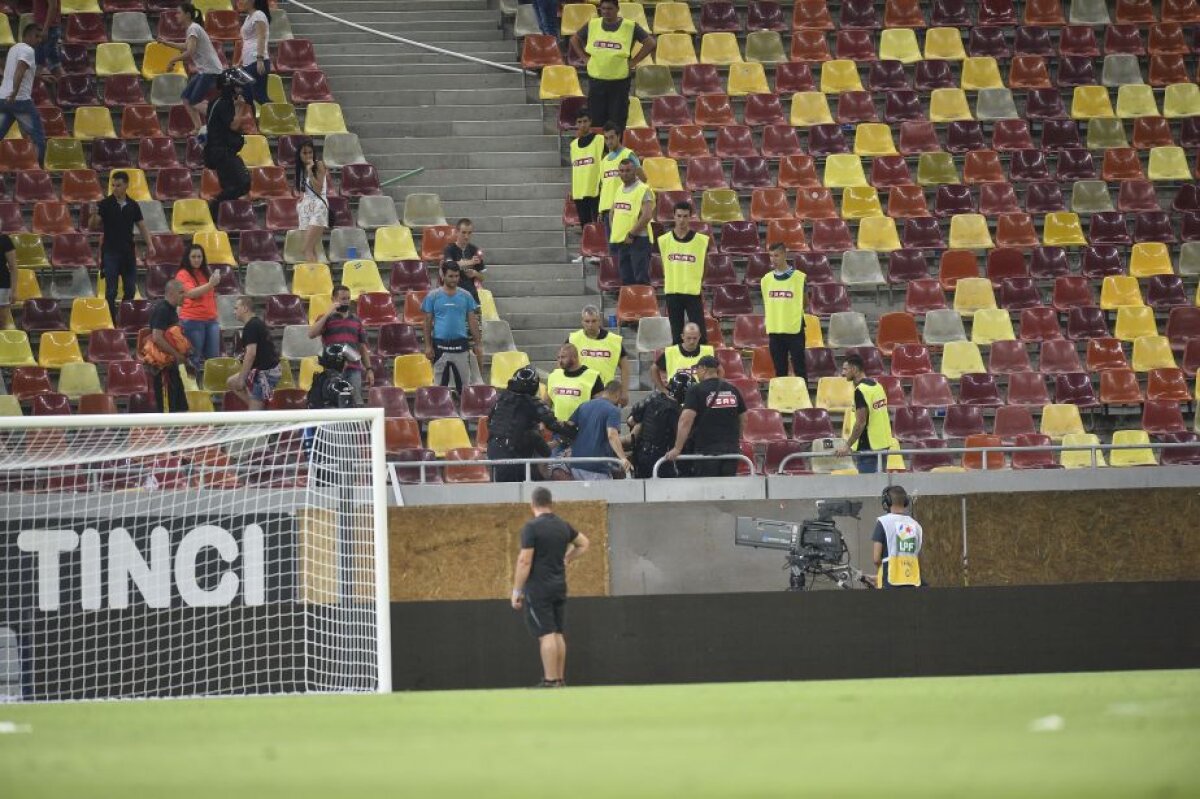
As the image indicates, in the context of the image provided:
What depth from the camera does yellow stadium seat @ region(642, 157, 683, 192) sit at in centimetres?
2195

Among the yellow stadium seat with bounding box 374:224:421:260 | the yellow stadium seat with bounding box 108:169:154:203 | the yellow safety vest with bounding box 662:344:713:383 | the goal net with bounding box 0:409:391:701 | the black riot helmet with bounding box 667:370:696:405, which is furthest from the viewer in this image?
the yellow stadium seat with bounding box 108:169:154:203

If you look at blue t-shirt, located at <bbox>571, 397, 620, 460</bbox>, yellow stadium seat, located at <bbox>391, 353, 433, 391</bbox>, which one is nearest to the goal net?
blue t-shirt, located at <bbox>571, 397, 620, 460</bbox>

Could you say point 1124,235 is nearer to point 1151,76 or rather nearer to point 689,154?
point 1151,76

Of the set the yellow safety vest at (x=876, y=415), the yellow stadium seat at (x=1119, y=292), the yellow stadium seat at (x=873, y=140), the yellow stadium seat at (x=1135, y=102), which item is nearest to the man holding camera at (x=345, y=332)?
the yellow safety vest at (x=876, y=415)

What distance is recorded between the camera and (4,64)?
2261 cm

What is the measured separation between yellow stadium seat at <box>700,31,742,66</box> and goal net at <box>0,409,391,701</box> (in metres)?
10.7

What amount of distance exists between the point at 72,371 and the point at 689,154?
738cm

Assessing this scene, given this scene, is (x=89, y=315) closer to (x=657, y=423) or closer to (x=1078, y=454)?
(x=657, y=423)

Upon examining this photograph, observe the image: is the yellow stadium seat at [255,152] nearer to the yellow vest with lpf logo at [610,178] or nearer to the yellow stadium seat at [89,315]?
the yellow stadium seat at [89,315]

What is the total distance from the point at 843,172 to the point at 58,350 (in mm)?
8832

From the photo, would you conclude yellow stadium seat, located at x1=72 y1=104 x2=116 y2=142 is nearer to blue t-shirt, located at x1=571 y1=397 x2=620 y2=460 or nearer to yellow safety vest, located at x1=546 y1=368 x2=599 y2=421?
yellow safety vest, located at x1=546 y1=368 x2=599 y2=421

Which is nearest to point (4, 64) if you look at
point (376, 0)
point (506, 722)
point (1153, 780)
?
point (376, 0)

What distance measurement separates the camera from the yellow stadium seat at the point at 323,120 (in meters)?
22.3

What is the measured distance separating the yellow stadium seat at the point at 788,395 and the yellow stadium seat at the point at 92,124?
8.03 meters
